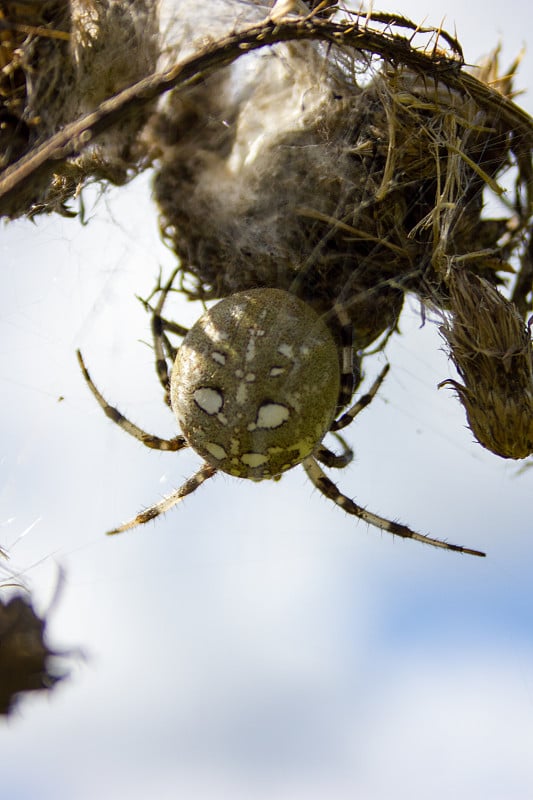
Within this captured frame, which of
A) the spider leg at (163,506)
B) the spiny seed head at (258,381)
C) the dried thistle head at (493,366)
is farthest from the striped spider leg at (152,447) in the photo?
the dried thistle head at (493,366)

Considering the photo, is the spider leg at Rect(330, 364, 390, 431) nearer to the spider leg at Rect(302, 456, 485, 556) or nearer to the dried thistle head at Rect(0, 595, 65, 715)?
the spider leg at Rect(302, 456, 485, 556)

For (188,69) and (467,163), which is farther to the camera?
(467,163)

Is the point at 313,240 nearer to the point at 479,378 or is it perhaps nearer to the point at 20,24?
the point at 479,378

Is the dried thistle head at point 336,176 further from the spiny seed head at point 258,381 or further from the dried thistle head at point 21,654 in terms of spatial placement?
the dried thistle head at point 21,654

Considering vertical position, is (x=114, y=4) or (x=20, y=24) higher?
(x=114, y=4)

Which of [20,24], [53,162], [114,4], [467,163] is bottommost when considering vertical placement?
[53,162]

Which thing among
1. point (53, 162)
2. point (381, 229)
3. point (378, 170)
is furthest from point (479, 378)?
point (53, 162)

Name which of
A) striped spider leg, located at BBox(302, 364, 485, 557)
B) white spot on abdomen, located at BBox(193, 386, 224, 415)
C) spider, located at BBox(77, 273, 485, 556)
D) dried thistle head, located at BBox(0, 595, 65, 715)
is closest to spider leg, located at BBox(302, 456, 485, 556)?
striped spider leg, located at BBox(302, 364, 485, 557)
